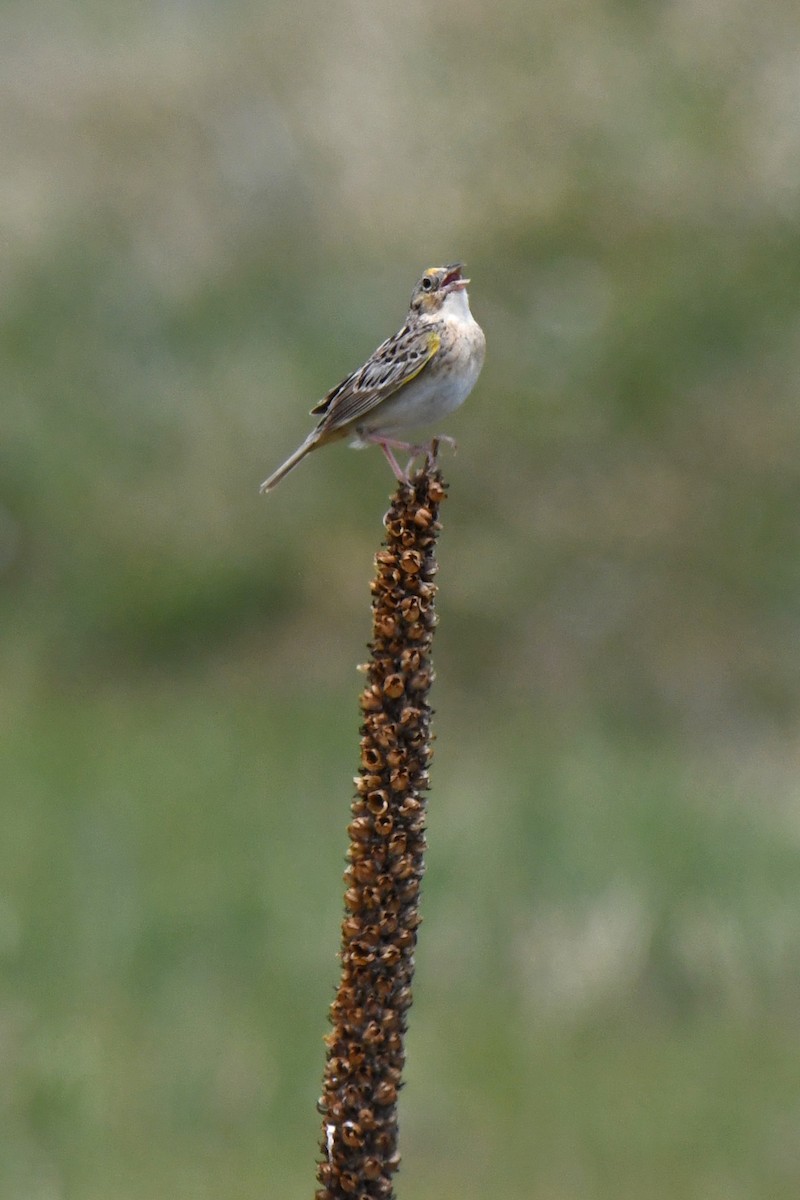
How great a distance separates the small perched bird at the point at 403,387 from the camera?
26.6 ft

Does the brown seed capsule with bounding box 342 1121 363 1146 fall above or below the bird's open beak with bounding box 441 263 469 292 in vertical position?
below

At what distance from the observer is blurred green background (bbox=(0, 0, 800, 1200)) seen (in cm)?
1286

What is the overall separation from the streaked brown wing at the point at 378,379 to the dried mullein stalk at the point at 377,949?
3.73 metres

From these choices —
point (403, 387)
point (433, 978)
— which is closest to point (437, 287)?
point (403, 387)

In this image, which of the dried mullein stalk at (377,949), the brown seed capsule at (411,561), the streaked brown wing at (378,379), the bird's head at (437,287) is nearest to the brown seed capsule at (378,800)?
the dried mullein stalk at (377,949)

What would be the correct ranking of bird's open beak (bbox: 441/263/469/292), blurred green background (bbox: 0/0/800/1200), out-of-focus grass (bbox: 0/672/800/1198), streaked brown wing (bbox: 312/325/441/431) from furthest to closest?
blurred green background (bbox: 0/0/800/1200) → out-of-focus grass (bbox: 0/672/800/1198) → bird's open beak (bbox: 441/263/469/292) → streaked brown wing (bbox: 312/325/441/431)

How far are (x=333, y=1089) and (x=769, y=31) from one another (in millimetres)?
23977

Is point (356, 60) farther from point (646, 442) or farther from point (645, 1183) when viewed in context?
point (645, 1183)

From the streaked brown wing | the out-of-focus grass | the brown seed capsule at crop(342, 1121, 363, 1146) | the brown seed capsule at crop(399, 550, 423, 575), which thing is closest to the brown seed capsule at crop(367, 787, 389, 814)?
the brown seed capsule at crop(399, 550, 423, 575)

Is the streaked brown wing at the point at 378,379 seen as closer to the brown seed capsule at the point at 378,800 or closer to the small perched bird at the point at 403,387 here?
the small perched bird at the point at 403,387

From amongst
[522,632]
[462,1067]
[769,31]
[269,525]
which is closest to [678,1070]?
[462,1067]

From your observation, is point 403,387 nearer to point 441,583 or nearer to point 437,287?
point 437,287

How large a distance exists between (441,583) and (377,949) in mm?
16894

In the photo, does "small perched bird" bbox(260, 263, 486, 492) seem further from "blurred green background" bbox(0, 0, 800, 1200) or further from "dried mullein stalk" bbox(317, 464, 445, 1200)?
"blurred green background" bbox(0, 0, 800, 1200)
